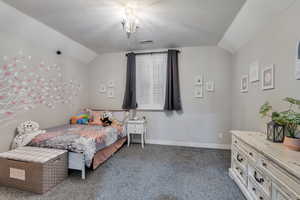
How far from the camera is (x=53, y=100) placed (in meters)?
2.93

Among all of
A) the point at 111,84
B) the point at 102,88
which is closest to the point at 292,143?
the point at 111,84

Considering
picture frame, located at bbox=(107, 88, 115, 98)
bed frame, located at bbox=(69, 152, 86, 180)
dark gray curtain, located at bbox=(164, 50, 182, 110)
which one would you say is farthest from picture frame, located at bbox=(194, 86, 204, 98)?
bed frame, located at bbox=(69, 152, 86, 180)

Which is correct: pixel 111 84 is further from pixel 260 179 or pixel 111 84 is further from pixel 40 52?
pixel 260 179

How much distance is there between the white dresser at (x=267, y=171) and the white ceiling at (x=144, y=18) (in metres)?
1.87

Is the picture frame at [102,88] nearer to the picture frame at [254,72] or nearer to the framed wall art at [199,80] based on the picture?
the framed wall art at [199,80]

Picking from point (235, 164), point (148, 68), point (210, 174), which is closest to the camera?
point (235, 164)

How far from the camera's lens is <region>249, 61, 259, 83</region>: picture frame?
6.92 feet

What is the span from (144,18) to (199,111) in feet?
7.92

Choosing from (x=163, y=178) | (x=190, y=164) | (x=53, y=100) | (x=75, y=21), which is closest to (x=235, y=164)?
(x=190, y=164)

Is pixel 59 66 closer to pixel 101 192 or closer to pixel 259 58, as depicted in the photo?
pixel 101 192

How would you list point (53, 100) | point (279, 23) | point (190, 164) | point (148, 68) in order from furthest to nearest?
1. point (148, 68)
2. point (53, 100)
3. point (190, 164)
4. point (279, 23)

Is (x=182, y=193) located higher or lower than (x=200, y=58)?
lower

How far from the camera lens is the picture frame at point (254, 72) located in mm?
2109

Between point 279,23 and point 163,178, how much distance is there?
8.38ft
